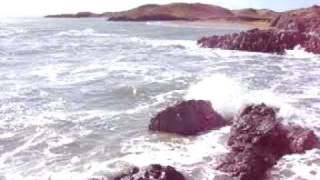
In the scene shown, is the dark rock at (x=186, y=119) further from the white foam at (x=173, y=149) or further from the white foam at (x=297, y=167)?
the white foam at (x=297, y=167)

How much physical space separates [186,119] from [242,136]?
2271mm

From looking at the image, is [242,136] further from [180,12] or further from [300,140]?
[180,12]

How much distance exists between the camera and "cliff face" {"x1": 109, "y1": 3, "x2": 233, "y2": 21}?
122 m

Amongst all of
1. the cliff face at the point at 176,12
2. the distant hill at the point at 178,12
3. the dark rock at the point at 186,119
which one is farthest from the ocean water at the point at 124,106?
the cliff face at the point at 176,12

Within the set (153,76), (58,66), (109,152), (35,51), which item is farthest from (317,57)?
(109,152)

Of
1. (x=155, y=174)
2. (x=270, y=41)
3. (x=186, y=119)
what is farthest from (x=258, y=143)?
(x=270, y=41)

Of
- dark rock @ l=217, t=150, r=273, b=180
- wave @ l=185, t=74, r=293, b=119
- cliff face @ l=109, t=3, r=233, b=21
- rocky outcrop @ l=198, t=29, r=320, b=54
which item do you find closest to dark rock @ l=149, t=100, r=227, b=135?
wave @ l=185, t=74, r=293, b=119

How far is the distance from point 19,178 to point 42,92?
10194 mm

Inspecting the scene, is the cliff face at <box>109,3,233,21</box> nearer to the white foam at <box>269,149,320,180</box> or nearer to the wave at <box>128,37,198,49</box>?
the wave at <box>128,37,198,49</box>

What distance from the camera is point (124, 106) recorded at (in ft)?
62.8

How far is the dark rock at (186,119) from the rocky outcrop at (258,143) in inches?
58.8

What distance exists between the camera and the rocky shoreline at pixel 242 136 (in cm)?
1116

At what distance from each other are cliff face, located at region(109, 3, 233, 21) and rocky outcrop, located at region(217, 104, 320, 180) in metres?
105

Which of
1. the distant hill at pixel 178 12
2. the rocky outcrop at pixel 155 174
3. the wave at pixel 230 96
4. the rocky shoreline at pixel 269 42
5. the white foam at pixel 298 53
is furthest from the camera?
the distant hill at pixel 178 12
